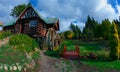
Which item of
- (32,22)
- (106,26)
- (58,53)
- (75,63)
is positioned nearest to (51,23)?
(32,22)

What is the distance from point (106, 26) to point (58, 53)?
34.7 m

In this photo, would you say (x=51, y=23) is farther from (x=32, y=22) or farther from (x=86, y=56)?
(x=86, y=56)

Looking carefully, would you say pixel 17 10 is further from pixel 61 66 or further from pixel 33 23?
pixel 61 66

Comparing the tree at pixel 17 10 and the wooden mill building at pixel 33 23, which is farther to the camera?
the tree at pixel 17 10

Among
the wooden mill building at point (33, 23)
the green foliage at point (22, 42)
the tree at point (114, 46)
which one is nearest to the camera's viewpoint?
the green foliage at point (22, 42)

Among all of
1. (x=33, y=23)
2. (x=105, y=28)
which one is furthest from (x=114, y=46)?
(x=105, y=28)

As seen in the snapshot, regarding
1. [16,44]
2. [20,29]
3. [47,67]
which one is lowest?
[47,67]

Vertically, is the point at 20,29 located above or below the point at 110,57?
above

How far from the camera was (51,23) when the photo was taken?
5109 cm

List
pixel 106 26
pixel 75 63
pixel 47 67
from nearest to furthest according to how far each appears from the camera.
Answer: pixel 47 67 → pixel 75 63 → pixel 106 26

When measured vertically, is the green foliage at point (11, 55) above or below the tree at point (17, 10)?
below

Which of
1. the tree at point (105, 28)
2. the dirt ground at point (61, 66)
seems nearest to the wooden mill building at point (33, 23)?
the dirt ground at point (61, 66)

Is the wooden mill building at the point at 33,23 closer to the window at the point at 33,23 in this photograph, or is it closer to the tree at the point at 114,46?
the window at the point at 33,23

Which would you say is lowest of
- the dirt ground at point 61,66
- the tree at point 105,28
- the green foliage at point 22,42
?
the dirt ground at point 61,66
